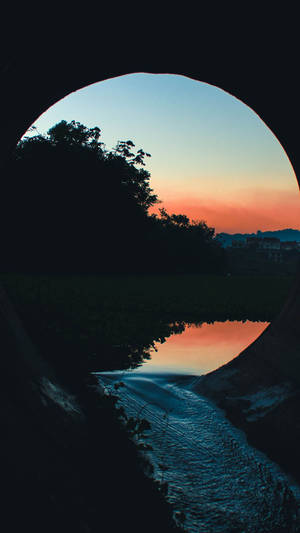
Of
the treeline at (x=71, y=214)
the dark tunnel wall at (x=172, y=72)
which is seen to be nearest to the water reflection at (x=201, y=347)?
the dark tunnel wall at (x=172, y=72)

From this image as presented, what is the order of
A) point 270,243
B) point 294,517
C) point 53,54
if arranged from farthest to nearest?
point 270,243 < point 53,54 < point 294,517

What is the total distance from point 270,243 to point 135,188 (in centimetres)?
10119

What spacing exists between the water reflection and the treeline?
64.1ft

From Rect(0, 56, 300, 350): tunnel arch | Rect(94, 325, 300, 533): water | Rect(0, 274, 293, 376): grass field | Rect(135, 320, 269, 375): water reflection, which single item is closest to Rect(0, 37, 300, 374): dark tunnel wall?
Rect(0, 56, 300, 350): tunnel arch

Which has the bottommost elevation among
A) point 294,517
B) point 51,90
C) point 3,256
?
point 294,517

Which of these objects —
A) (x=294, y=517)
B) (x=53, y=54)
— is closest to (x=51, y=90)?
(x=53, y=54)

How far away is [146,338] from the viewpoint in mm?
9109

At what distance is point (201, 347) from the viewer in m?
9.16

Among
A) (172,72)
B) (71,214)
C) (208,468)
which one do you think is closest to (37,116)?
(172,72)

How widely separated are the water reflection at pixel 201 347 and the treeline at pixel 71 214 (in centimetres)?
1953

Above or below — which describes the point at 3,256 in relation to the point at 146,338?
above

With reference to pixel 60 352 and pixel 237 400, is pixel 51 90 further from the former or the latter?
pixel 237 400

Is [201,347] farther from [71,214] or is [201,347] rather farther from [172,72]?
[71,214]

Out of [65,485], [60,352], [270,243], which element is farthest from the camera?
[270,243]
